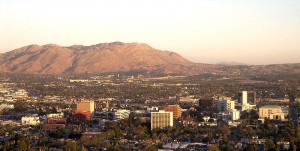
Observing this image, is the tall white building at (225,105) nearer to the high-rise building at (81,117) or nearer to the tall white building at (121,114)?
the tall white building at (121,114)

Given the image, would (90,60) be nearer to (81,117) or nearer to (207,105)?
(207,105)

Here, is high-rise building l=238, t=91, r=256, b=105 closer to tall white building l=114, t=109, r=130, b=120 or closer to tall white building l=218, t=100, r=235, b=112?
tall white building l=218, t=100, r=235, b=112

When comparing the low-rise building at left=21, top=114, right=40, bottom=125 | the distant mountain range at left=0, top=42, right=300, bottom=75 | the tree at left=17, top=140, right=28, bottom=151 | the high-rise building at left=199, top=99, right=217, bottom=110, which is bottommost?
the low-rise building at left=21, top=114, right=40, bottom=125

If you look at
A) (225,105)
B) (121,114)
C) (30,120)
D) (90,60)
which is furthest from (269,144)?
(90,60)

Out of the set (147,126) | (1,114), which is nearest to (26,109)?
(1,114)

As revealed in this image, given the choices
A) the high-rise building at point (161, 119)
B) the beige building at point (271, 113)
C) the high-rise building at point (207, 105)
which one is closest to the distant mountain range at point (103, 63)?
the high-rise building at point (207, 105)

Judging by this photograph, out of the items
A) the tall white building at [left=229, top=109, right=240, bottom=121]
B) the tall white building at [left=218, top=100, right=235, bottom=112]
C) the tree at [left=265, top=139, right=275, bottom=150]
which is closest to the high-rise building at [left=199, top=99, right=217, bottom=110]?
the tall white building at [left=218, top=100, right=235, bottom=112]

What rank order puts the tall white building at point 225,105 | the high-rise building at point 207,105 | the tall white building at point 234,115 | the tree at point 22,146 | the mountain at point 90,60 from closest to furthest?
the tree at point 22,146 < the tall white building at point 234,115 < the tall white building at point 225,105 < the high-rise building at point 207,105 < the mountain at point 90,60
